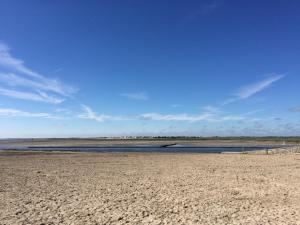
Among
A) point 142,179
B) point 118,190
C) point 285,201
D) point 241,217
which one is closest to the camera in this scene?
point 241,217

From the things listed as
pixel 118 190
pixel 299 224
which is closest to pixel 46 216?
pixel 118 190

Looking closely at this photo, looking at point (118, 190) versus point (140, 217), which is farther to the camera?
point (118, 190)

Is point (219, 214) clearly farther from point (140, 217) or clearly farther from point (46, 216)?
point (46, 216)

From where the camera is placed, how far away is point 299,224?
29.4ft

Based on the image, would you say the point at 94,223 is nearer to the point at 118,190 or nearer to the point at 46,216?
the point at 46,216

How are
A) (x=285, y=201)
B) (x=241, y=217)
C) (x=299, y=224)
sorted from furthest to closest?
(x=285, y=201) < (x=241, y=217) < (x=299, y=224)

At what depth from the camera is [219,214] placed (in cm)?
1027

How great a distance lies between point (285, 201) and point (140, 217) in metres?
5.41

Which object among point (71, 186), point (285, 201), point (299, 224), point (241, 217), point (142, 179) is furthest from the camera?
point (142, 179)

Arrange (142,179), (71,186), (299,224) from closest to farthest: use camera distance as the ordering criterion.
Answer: (299,224), (71,186), (142,179)

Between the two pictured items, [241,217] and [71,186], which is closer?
[241,217]

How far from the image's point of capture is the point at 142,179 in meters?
17.8

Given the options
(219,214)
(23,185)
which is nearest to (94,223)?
(219,214)

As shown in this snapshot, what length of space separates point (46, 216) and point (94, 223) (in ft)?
5.65
